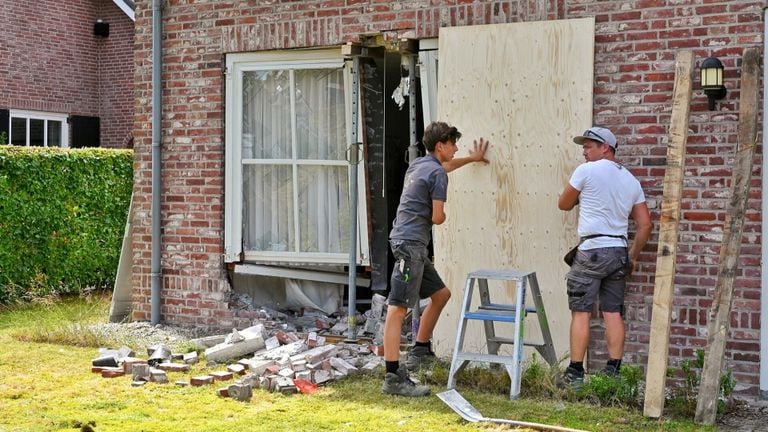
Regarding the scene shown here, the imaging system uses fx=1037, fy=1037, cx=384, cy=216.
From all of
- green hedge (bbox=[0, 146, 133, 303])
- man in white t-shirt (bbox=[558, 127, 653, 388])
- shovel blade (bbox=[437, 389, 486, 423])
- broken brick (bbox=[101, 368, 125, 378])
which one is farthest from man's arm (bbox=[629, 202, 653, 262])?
green hedge (bbox=[0, 146, 133, 303])

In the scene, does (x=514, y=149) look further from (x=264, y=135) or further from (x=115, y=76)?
(x=115, y=76)

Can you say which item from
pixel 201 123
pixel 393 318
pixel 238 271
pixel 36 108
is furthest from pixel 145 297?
pixel 36 108

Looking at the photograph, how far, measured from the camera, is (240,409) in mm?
6750

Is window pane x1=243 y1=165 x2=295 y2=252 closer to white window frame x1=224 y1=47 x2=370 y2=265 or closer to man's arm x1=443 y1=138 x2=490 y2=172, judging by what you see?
white window frame x1=224 y1=47 x2=370 y2=265

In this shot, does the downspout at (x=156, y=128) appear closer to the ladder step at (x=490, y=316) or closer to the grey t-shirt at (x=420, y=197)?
the grey t-shirt at (x=420, y=197)

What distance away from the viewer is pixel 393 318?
7195 millimetres

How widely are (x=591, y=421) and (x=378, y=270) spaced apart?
143 inches

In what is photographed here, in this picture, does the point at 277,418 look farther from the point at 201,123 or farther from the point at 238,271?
the point at 201,123

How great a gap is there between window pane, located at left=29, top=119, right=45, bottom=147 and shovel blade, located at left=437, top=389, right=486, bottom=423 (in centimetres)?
1494

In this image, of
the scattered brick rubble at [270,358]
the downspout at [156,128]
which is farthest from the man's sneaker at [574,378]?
the downspout at [156,128]

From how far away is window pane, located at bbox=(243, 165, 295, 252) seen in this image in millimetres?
9664

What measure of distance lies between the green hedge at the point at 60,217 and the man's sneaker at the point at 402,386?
634 centimetres

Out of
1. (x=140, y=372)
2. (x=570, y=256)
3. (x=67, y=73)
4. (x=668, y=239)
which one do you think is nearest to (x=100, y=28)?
(x=67, y=73)

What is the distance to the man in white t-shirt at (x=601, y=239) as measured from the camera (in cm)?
711
